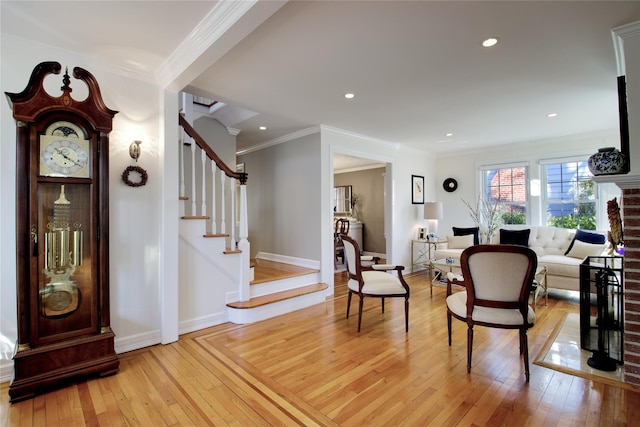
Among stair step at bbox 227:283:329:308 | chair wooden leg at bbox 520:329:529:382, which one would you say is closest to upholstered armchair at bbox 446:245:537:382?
chair wooden leg at bbox 520:329:529:382

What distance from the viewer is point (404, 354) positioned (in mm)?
2736

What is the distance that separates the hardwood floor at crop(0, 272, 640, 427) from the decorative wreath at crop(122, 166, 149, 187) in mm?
1571

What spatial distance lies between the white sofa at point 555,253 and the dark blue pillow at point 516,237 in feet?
0.41

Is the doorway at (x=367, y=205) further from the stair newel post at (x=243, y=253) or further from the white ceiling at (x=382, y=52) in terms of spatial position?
the stair newel post at (x=243, y=253)

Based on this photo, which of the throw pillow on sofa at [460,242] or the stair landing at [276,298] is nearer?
the stair landing at [276,298]

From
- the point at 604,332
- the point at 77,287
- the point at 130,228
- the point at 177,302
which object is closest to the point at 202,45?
the point at 130,228

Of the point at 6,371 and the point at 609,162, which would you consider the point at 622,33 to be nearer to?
the point at 609,162

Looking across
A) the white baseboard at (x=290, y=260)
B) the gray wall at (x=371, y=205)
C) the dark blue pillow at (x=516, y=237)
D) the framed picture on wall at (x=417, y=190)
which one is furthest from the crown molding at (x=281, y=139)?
the dark blue pillow at (x=516, y=237)

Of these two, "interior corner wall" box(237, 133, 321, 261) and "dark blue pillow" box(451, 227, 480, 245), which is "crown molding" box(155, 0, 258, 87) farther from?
Answer: "dark blue pillow" box(451, 227, 480, 245)

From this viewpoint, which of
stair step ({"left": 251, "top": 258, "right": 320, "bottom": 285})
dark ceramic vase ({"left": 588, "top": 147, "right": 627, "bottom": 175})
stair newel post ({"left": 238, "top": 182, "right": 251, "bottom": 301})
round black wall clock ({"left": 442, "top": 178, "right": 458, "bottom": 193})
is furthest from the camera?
round black wall clock ({"left": 442, "top": 178, "right": 458, "bottom": 193})

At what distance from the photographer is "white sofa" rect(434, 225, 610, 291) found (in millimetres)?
4309

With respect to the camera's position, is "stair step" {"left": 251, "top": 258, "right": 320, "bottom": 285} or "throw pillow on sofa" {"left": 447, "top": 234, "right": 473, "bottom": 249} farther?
"throw pillow on sofa" {"left": 447, "top": 234, "right": 473, "bottom": 249}

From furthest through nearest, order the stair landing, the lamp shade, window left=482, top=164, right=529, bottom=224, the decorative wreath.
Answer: the lamp shade → window left=482, top=164, right=529, bottom=224 → the stair landing → the decorative wreath

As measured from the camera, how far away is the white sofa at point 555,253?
4.31m
